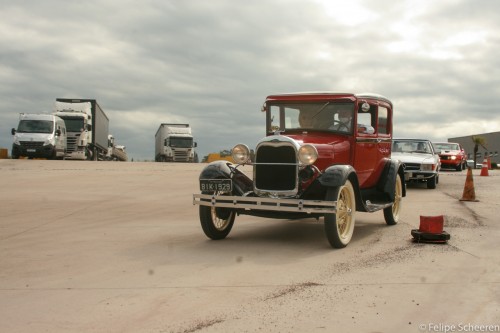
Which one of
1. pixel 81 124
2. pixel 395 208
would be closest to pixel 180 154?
pixel 81 124

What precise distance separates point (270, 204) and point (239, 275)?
160cm

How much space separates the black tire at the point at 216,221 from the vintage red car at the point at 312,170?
0.01m

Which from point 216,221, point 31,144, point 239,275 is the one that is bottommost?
point 239,275

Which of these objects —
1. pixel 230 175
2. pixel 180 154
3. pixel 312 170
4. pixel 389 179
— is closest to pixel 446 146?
Result: pixel 180 154

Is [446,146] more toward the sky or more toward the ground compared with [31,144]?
more toward the sky

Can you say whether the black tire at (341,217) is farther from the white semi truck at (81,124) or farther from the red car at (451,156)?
the white semi truck at (81,124)

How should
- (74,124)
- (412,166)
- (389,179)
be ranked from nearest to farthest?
(389,179)
(412,166)
(74,124)

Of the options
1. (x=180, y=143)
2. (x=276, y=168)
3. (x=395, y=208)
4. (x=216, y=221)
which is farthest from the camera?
(x=180, y=143)

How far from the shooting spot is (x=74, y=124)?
32906 millimetres

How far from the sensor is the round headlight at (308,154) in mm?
7262

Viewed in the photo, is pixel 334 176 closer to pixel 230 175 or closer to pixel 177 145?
pixel 230 175

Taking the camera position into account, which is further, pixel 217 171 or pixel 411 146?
pixel 411 146

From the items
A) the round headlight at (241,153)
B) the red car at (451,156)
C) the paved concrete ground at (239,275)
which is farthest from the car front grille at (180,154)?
the round headlight at (241,153)

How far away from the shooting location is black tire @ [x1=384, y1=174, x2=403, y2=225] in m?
9.49
